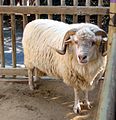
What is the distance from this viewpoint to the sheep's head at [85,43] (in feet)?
11.5

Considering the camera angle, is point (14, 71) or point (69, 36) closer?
point (69, 36)

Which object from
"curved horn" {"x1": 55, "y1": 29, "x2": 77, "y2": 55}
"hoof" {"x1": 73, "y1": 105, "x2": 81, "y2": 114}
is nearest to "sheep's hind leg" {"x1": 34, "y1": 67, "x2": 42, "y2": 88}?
"hoof" {"x1": 73, "y1": 105, "x2": 81, "y2": 114}

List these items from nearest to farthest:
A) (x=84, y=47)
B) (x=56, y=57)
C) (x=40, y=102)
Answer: (x=84, y=47) < (x=56, y=57) < (x=40, y=102)

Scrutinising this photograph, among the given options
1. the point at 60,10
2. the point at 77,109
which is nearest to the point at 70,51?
the point at 77,109

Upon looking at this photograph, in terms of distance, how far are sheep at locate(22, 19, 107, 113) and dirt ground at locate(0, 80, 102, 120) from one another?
19cm

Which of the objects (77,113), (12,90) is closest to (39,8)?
(12,90)

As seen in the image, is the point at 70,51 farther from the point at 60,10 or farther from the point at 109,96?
the point at 109,96

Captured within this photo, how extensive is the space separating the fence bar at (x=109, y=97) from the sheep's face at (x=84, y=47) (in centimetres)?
134

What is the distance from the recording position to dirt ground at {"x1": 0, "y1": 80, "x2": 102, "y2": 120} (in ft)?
13.1

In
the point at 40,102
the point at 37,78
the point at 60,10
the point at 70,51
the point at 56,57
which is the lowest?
the point at 40,102

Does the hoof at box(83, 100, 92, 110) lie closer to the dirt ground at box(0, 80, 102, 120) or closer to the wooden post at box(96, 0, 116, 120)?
the dirt ground at box(0, 80, 102, 120)

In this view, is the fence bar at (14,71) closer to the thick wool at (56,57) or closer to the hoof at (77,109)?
the thick wool at (56,57)

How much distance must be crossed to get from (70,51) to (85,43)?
30cm

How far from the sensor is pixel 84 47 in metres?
3.52
